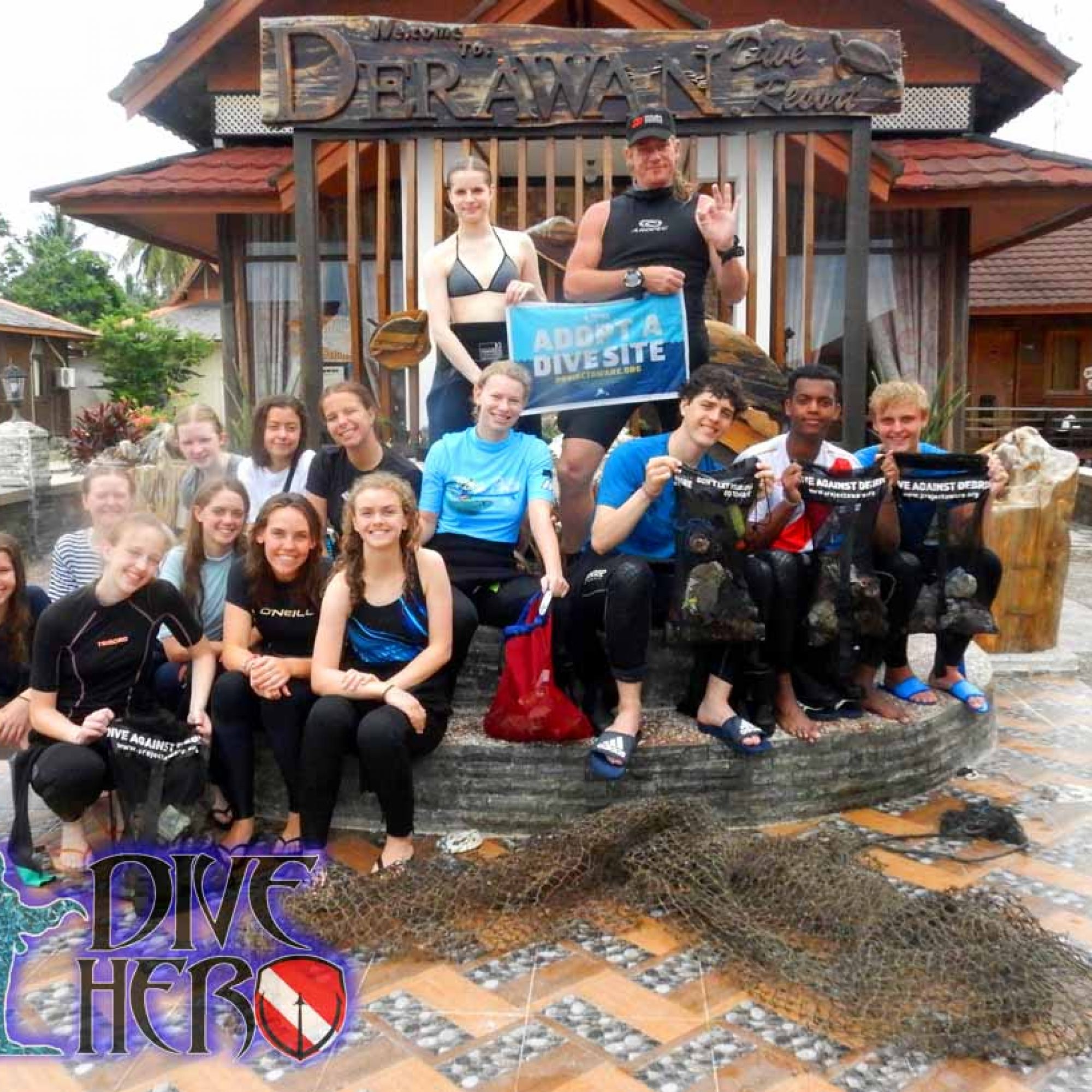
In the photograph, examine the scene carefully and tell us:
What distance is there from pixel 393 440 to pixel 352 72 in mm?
3174

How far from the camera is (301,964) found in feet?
8.34

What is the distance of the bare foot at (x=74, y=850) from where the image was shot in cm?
311

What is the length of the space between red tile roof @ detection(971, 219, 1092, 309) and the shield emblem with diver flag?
15.4 meters

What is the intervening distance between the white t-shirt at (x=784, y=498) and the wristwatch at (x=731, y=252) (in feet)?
2.52

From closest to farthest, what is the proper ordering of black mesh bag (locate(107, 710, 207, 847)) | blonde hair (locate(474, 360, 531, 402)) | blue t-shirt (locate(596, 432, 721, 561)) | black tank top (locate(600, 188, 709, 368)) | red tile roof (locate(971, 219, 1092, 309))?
black mesh bag (locate(107, 710, 207, 847))
blue t-shirt (locate(596, 432, 721, 561))
blonde hair (locate(474, 360, 531, 402))
black tank top (locate(600, 188, 709, 368))
red tile roof (locate(971, 219, 1092, 309))

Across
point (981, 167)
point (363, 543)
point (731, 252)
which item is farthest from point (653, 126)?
point (981, 167)

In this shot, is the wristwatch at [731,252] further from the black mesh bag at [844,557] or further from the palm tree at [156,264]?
the palm tree at [156,264]

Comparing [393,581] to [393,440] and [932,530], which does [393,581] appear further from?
[393,440]

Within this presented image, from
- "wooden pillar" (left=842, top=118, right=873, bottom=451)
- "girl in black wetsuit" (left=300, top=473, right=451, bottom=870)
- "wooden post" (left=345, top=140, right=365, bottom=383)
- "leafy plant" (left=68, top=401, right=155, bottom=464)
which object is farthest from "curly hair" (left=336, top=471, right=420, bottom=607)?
"leafy plant" (left=68, top=401, right=155, bottom=464)

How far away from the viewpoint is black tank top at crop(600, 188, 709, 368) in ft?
13.2

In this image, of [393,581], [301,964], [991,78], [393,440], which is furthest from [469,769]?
[991,78]

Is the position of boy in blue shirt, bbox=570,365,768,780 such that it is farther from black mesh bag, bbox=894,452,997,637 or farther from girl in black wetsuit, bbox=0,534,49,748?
girl in black wetsuit, bbox=0,534,49,748

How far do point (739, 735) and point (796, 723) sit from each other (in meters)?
0.29

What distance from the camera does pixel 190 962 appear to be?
2.56 meters
